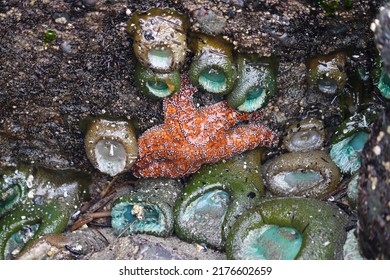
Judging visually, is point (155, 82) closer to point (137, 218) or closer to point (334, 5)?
point (137, 218)

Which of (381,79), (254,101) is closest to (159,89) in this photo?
(254,101)

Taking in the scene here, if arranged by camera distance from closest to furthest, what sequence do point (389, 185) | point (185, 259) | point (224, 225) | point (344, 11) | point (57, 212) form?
point (389, 185) < point (344, 11) < point (185, 259) < point (224, 225) < point (57, 212)

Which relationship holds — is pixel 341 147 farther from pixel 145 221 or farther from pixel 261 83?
pixel 145 221

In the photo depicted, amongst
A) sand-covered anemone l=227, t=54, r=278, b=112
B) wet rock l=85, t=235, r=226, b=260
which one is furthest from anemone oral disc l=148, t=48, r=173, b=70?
wet rock l=85, t=235, r=226, b=260

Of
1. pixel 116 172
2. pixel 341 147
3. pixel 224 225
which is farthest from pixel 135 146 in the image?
pixel 341 147

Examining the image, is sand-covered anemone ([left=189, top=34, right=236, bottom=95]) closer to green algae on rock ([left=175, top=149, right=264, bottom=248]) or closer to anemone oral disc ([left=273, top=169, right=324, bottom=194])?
green algae on rock ([left=175, top=149, right=264, bottom=248])

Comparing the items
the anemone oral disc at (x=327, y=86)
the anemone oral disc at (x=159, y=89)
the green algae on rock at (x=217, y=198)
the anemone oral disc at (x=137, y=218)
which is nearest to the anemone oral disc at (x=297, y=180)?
the green algae on rock at (x=217, y=198)
